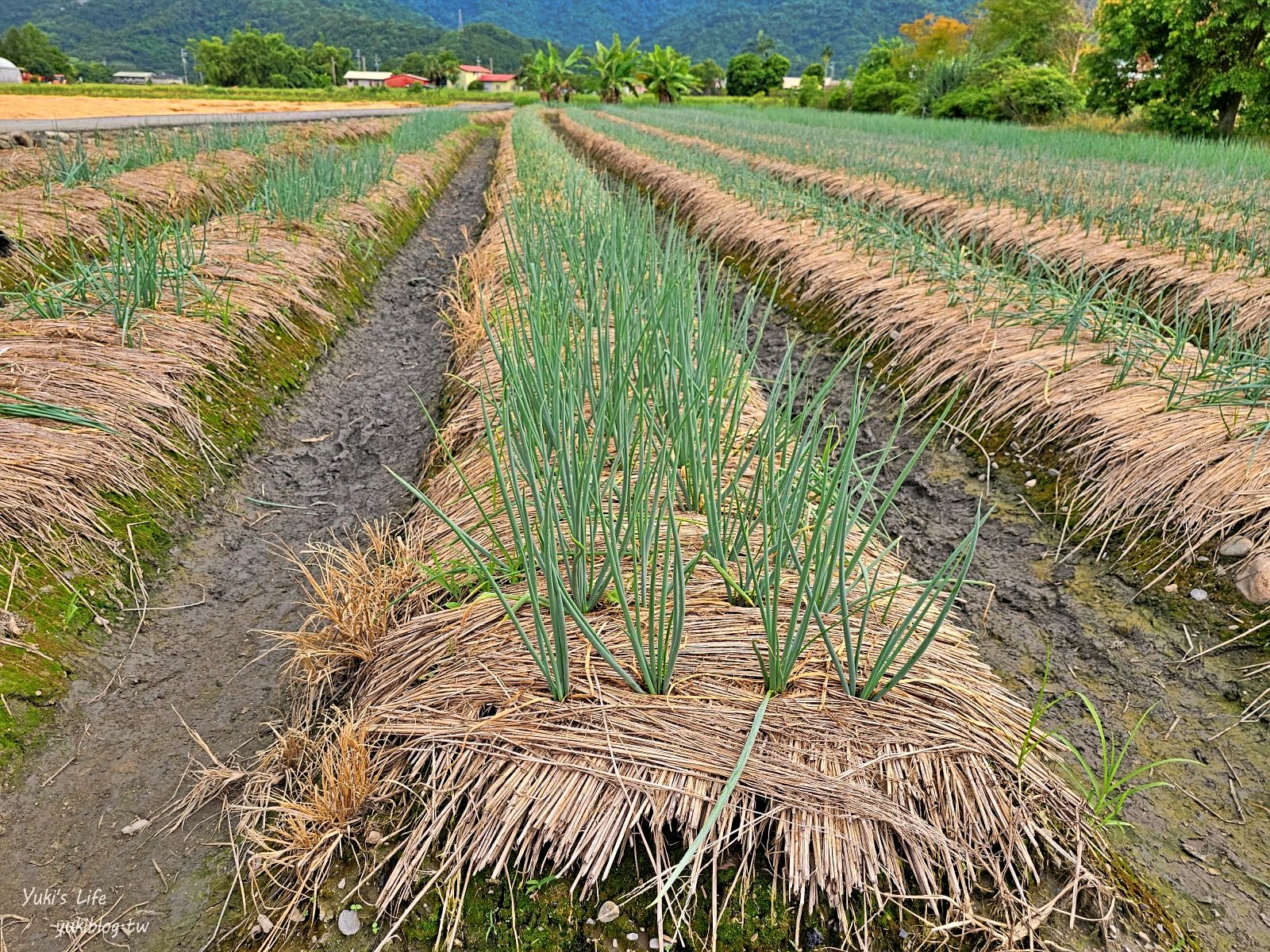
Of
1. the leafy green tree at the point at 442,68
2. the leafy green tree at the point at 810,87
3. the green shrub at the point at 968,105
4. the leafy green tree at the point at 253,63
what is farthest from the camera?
the leafy green tree at the point at 442,68

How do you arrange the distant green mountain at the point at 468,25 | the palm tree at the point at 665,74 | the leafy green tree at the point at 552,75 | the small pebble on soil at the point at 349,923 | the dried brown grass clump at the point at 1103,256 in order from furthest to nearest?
the distant green mountain at the point at 468,25, the leafy green tree at the point at 552,75, the palm tree at the point at 665,74, the dried brown grass clump at the point at 1103,256, the small pebble on soil at the point at 349,923

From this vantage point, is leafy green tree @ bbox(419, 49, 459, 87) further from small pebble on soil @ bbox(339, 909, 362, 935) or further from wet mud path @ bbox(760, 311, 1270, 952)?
small pebble on soil @ bbox(339, 909, 362, 935)

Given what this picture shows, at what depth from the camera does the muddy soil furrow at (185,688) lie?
1.09 metres

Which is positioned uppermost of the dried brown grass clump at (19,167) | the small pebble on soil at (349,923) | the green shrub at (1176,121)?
the green shrub at (1176,121)

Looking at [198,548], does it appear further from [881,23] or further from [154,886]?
[881,23]

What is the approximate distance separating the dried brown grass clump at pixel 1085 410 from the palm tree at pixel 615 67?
1218 inches

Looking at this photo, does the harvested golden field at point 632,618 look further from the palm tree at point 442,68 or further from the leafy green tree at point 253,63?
the palm tree at point 442,68

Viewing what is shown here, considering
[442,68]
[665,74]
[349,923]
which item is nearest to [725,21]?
[442,68]

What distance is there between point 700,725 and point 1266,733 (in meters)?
1.15

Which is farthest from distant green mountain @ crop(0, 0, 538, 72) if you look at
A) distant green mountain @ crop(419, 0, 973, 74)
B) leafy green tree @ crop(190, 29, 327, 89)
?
distant green mountain @ crop(419, 0, 973, 74)

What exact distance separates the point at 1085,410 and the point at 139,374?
2907mm

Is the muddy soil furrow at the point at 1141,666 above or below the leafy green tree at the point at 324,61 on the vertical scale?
below

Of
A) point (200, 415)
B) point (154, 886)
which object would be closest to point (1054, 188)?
point (200, 415)

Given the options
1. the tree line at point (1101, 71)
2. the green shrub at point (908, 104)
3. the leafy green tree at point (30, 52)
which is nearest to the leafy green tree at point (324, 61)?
the leafy green tree at point (30, 52)
